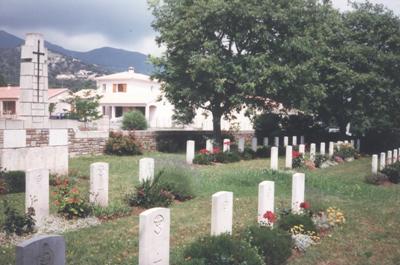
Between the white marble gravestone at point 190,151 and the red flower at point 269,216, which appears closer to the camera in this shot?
the red flower at point 269,216

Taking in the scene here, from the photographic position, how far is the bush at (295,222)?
1027 centimetres

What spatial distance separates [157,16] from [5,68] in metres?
99.5

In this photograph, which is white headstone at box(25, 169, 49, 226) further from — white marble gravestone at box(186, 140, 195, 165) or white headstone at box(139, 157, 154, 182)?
white marble gravestone at box(186, 140, 195, 165)

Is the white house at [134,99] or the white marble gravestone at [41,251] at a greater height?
the white house at [134,99]

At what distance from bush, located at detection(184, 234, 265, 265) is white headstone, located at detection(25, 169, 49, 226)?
171 inches

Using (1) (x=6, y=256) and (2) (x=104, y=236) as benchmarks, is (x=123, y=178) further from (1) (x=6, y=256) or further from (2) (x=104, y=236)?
(1) (x=6, y=256)

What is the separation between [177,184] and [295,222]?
14.6ft

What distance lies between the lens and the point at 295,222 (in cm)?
1042

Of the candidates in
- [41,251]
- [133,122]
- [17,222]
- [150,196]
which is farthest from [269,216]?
[133,122]

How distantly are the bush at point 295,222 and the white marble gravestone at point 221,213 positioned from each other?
171 centimetres

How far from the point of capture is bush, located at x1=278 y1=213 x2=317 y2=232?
1027cm

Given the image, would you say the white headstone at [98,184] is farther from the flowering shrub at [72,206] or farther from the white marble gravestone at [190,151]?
the white marble gravestone at [190,151]

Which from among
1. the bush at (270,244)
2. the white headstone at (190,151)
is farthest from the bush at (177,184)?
the white headstone at (190,151)

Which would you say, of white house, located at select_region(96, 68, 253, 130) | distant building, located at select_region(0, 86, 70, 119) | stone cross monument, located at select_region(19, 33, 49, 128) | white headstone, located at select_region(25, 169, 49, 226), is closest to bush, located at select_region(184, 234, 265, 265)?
white headstone, located at select_region(25, 169, 49, 226)
